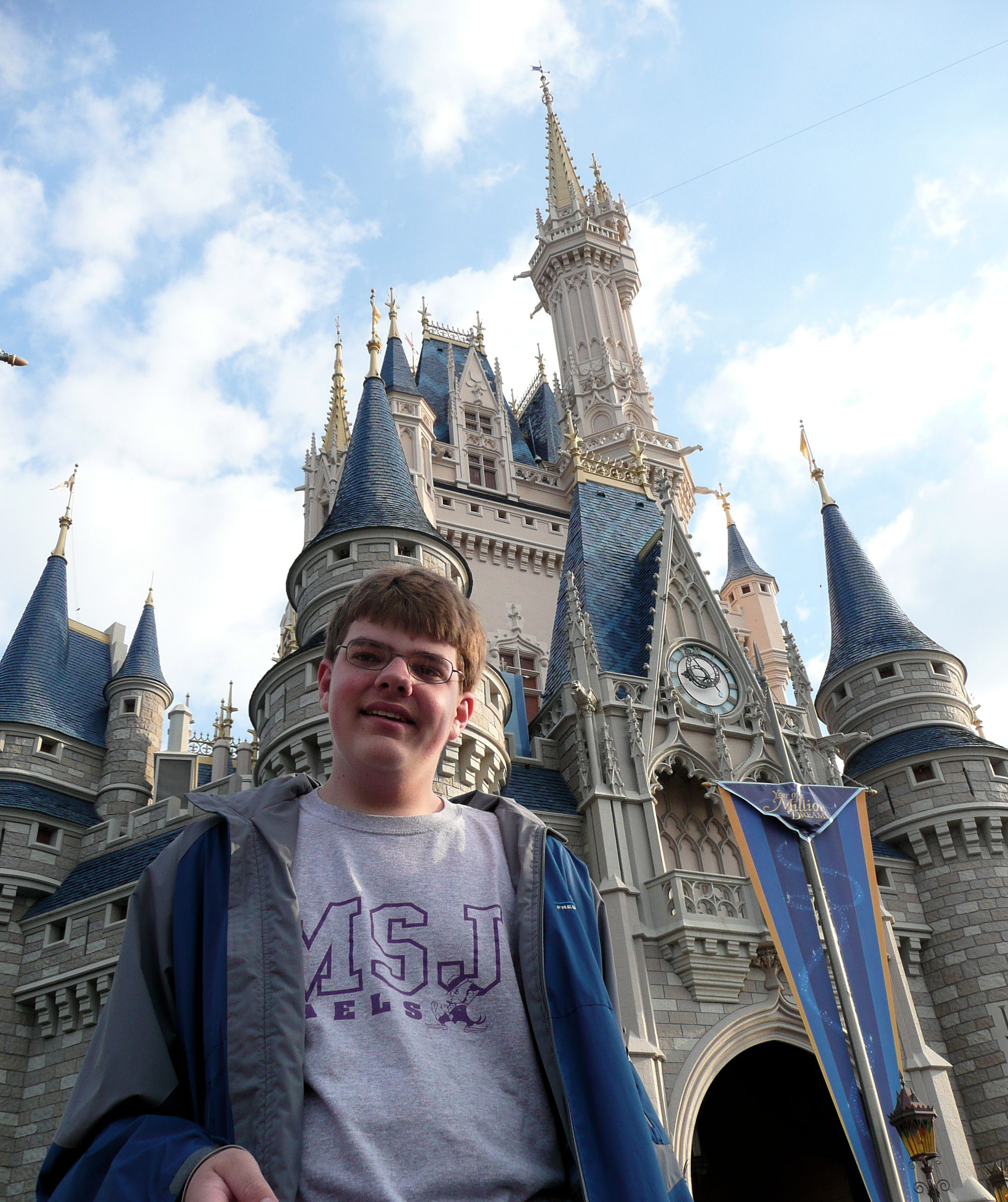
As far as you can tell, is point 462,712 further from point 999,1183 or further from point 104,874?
point 104,874

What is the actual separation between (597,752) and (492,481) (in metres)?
15.9

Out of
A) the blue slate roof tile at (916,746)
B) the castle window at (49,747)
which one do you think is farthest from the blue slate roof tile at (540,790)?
the castle window at (49,747)

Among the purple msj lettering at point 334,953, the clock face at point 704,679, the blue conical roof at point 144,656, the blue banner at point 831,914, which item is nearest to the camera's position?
the purple msj lettering at point 334,953

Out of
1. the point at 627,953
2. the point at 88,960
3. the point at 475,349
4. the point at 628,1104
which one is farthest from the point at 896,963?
the point at 475,349

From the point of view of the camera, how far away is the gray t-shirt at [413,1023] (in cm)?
236

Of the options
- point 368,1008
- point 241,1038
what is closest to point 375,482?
point 368,1008

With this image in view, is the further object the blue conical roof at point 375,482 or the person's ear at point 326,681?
the blue conical roof at point 375,482

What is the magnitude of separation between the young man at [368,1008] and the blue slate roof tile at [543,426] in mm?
32835

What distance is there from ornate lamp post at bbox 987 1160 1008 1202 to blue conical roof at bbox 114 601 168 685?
19270mm

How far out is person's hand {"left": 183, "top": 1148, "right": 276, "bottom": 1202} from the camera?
6.72 feet

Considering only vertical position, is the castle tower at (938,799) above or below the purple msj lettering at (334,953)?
above

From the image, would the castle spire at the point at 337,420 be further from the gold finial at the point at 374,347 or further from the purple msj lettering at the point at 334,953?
the purple msj lettering at the point at 334,953

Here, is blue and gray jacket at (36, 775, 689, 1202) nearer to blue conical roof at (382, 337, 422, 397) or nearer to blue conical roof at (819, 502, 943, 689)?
blue conical roof at (819, 502, 943, 689)

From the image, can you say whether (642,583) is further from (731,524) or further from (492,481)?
(731,524)
